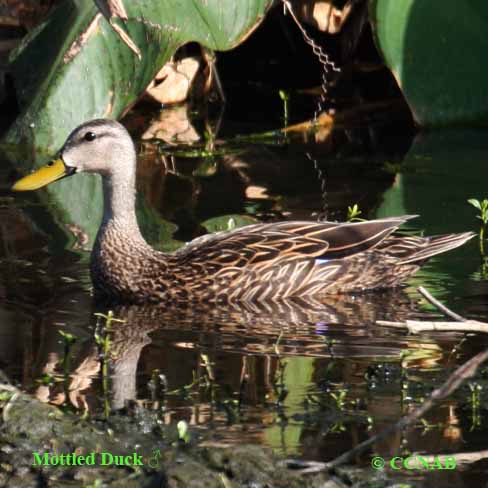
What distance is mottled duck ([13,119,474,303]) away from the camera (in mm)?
8312

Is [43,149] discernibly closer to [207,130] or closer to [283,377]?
[207,130]

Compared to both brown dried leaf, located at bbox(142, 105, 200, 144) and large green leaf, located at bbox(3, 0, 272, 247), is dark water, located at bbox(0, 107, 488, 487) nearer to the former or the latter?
brown dried leaf, located at bbox(142, 105, 200, 144)

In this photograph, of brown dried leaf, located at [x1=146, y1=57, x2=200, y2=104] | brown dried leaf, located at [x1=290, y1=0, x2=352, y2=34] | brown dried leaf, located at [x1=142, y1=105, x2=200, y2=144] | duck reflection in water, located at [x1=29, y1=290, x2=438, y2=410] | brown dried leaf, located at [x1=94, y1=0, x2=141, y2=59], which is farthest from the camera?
brown dried leaf, located at [x1=146, y1=57, x2=200, y2=104]

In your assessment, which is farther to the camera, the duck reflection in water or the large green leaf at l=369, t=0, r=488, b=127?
the large green leaf at l=369, t=0, r=488, b=127

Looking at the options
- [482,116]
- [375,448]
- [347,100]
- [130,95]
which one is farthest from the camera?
[347,100]

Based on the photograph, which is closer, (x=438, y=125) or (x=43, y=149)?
(x=43, y=149)

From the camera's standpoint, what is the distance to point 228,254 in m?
8.39

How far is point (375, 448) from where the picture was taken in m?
5.52

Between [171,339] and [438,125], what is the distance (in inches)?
229

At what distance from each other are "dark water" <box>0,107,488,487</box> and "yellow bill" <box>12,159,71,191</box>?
487 millimetres

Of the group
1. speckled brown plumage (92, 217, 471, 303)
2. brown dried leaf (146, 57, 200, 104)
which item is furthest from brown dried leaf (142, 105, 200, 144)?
speckled brown plumage (92, 217, 471, 303)

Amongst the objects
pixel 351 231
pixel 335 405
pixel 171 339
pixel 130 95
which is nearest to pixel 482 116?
pixel 130 95

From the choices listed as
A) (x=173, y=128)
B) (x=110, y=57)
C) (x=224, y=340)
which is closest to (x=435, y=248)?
(x=224, y=340)

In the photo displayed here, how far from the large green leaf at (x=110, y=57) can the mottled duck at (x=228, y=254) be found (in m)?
2.48
